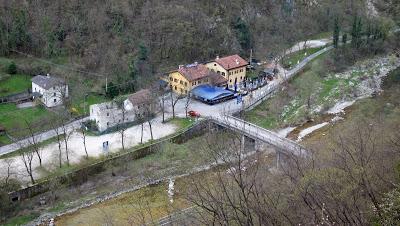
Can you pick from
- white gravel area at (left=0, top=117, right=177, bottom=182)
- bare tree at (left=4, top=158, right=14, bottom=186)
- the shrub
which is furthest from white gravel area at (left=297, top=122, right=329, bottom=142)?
the shrub

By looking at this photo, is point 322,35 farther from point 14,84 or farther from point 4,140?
point 4,140

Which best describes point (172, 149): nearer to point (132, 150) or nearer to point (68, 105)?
point (132, 150)

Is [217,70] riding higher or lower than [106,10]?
lower

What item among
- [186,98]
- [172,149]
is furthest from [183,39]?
[172,149]

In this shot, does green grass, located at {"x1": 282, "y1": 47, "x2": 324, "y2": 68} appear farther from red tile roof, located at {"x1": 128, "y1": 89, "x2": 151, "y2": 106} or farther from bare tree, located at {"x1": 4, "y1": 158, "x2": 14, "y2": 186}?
bare tree, located at {"x1": 4, "y1": 158, "x2": 14, "y2": 186}

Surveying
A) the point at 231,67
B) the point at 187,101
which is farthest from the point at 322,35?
the point at 187,101

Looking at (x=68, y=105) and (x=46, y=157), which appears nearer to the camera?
(x=46, y=157)
